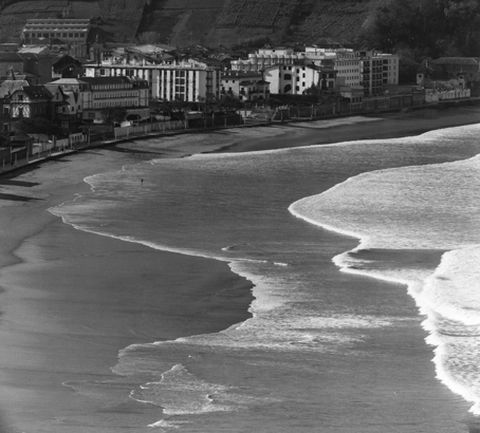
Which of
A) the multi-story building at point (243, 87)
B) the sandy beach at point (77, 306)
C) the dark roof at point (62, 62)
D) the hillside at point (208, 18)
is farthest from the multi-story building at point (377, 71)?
the sandy beach at point (77, 306)

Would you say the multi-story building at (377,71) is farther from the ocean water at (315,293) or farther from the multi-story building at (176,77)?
the ocean water at (315,293)

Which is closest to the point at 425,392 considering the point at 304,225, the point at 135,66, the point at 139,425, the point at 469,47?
the point at 139,425

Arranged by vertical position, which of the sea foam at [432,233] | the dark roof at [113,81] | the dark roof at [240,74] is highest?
the dark roof at [113,81]

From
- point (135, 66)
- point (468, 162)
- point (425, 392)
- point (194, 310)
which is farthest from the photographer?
point (135, 66)

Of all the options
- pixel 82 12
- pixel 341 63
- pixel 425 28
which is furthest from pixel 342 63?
pixel 82 12

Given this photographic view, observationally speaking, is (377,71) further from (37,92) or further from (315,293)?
(315,293)

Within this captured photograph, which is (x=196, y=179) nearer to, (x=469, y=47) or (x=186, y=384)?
(x=186, y=384)

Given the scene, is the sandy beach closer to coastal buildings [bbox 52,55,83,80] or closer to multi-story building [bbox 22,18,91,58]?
coastal buildings [bbox 52,55,83,80]

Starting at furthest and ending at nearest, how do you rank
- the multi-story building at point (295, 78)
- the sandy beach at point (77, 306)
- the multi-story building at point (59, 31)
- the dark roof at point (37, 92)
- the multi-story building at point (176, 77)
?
the multi-story building at point (59, 31), the multi-story building at point (295, 78), the multi-story building at point (176, 77), the dark roof at point (37, 92), the sandy beach at point (77, 306)
